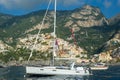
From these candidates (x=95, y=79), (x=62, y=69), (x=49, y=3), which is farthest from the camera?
(x=49, y=3)

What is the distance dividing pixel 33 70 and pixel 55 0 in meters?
28.6

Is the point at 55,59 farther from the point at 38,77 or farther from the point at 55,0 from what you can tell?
the point at 55,0

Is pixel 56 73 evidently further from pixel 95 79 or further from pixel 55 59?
pixel 95 79

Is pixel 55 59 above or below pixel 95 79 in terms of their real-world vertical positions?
above

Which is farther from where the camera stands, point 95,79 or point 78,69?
point 78,69

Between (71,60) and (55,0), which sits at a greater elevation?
(55,0)

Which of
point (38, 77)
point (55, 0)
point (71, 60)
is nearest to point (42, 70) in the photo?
point (38, 77)

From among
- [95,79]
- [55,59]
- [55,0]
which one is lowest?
[95,79]

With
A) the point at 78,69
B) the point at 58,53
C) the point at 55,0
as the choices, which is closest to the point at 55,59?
the point at 58,53

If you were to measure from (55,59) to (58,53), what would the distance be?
4.05 m

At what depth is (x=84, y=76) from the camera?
132000mm

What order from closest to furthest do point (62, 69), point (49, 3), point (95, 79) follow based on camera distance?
point (95, 79) → point (62, 69) → point (49, 3)

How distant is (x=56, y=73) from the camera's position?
128 metres

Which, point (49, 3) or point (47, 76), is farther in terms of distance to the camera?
point (49, 3)
